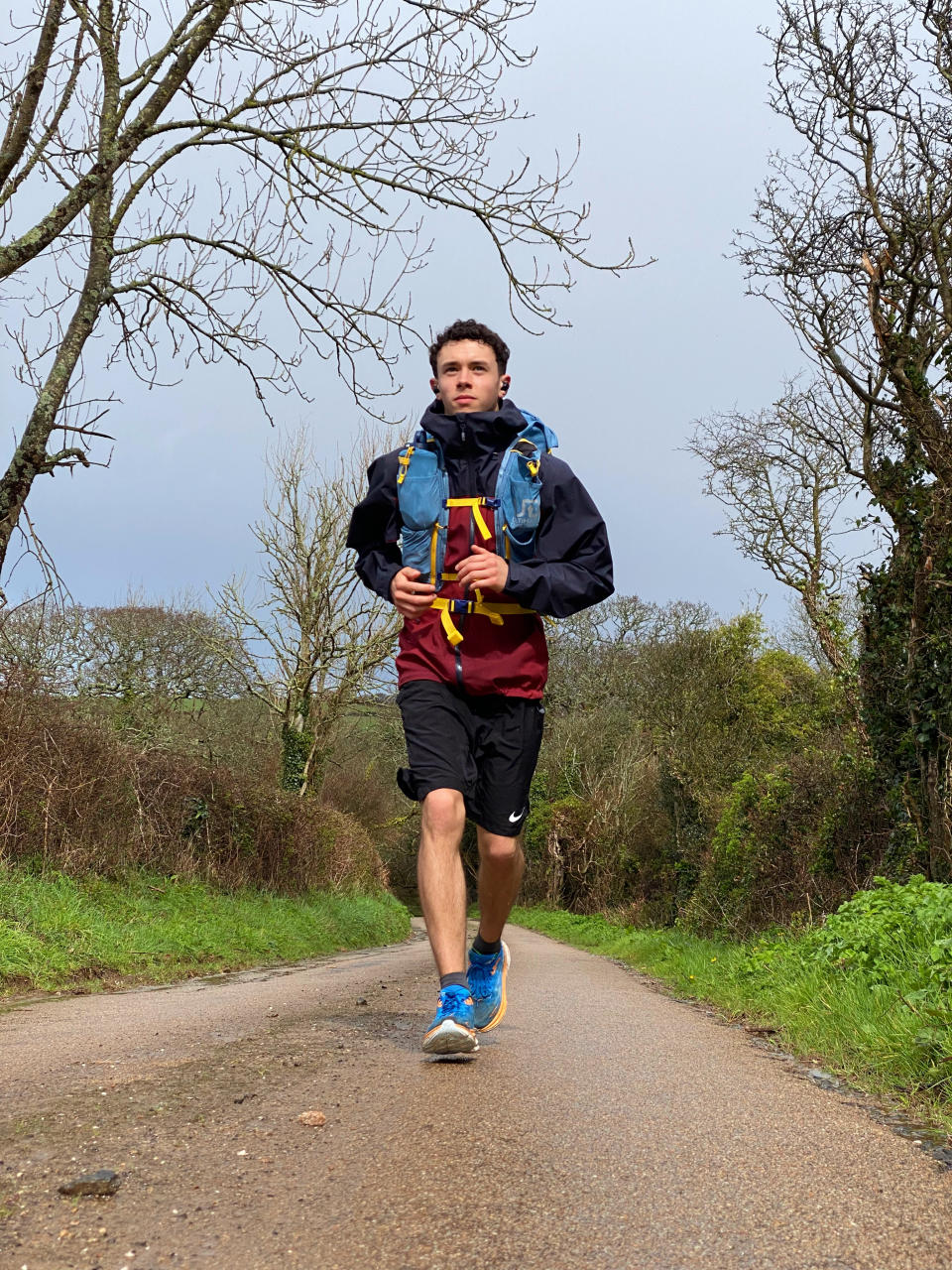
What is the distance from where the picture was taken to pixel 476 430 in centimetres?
382

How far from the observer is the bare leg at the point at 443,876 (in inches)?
136

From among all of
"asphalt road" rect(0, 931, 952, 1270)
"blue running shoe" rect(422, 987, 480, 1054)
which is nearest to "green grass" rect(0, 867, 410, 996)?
"asphalt road" rect(0, 931, 952, 1270)

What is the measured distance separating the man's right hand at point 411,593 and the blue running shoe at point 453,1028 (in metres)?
1.27

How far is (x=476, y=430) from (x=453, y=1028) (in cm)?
207

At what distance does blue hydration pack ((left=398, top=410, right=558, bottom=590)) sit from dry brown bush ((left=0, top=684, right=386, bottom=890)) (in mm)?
6247

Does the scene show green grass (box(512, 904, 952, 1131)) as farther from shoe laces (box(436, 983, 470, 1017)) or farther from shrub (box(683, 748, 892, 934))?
shoe laces (box(436, 983, 470, 1017))

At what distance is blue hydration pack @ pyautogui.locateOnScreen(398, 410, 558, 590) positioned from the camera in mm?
3744

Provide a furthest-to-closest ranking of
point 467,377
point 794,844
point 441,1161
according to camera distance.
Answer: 1. point 794,844
2. point 467,377
3. point 441,1161

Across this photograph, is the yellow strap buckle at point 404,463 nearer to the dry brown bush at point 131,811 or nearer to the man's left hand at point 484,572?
the man's left hand at point 484,572

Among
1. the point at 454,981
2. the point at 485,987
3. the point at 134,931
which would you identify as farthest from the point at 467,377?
the point at 134,931

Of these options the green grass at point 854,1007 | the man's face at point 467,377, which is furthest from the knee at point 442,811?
the green grass at point 854,1007

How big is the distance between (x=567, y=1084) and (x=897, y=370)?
777 centimetres

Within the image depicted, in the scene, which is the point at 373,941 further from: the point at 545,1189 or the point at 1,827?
the point at 545,1189

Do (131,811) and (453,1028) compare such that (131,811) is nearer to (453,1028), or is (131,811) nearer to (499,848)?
(499,848)
